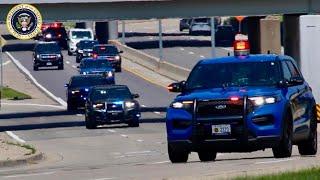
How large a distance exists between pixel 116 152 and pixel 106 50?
45867mm

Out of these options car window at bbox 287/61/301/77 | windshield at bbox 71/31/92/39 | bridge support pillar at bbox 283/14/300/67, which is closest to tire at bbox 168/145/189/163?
car window at bbox 287/61/301/77

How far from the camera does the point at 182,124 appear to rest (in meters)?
20.9

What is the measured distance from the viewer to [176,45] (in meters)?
99.6

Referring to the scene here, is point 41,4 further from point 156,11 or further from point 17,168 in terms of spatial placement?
point 17,168

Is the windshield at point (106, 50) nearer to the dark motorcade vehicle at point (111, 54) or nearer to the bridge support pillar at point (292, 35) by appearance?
the dark motorcade vehicle at point (111, 54)

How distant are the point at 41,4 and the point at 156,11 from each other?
4533 millimetres

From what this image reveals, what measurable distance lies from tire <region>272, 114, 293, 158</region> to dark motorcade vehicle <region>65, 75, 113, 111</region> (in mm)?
31866

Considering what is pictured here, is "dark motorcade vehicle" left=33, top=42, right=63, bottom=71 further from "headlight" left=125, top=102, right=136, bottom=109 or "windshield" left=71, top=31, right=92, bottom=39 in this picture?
"headlight" left=125, top=102, right=136, bottom=109

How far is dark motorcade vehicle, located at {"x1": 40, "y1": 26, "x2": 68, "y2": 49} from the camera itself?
329 ft

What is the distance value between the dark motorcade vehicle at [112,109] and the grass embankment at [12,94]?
21251mm

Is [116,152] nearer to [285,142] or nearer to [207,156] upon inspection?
[207,156]

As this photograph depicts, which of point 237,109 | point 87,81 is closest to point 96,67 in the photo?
point 87,81

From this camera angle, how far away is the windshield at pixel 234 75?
2144cm

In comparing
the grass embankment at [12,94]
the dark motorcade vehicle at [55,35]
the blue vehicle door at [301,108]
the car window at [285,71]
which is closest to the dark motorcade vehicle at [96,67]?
the grass embankment at [12,94]
